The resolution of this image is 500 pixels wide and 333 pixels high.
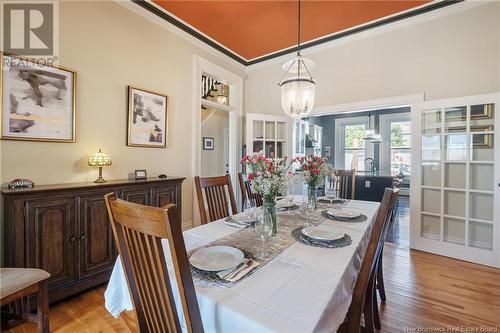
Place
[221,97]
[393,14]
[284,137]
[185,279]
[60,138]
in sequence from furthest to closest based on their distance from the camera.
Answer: [221,97] < [284,137] < [393,14] < [60,138] < [185,279]

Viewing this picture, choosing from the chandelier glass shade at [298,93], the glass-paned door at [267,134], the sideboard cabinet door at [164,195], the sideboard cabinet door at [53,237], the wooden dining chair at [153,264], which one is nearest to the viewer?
the wooden dining chair at [153,264]

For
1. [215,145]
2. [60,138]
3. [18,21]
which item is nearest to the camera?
[18,21]

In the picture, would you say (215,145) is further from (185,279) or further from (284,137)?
(185,279)

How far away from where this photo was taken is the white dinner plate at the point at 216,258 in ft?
3.18

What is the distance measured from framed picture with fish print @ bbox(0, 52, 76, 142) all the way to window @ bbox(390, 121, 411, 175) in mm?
7642

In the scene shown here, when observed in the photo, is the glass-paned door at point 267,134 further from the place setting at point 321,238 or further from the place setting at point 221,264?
the place setting at point 221,264

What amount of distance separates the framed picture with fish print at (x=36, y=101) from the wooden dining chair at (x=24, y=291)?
1.10m

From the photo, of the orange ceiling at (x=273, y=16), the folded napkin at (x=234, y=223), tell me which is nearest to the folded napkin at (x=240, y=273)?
the folded napkin at (x=234, y=223)

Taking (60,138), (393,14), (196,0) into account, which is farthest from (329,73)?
(60,138)

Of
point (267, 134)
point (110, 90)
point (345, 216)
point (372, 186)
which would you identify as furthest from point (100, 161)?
point (372, 186)

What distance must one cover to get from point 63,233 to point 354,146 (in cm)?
767

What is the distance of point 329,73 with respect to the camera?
369 cm

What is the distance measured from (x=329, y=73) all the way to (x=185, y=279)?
382cm

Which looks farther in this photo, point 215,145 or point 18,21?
point 215,145
